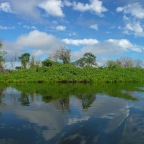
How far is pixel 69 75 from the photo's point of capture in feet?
199

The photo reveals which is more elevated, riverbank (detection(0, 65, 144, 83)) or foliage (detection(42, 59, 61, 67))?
foliage (detection(42, 59, 61, 67))

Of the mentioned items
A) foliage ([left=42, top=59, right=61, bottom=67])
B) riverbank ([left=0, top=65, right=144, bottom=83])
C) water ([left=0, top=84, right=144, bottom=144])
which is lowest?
water ([left=0, top=84, right=144, bottom=144])

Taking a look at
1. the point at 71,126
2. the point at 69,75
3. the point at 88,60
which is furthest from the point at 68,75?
the point at 71,126

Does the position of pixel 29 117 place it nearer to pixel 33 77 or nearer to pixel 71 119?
pixel 71 119

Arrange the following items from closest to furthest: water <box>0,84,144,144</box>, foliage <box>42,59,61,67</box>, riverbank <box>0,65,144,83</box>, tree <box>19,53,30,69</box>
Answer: water <box>0,84,144,144</box> < riverbank <box>0,65,144,83</box> < foliage <box>42,59,61,67</box> < tree <box>19,53,30,69</box>

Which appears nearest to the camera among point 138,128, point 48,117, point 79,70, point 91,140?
point 91,140

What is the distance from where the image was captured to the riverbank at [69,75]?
5956 centimetres

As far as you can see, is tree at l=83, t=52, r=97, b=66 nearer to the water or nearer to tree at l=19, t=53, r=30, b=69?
tree at l=19, t=53, r=30, b=69

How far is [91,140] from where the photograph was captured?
11.8 metres

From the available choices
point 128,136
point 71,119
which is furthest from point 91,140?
point 71,119

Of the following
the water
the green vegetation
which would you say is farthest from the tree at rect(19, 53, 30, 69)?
the water

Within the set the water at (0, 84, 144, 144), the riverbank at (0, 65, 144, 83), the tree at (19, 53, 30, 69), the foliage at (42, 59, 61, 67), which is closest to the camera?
the water at (0, 84, 144, 144)

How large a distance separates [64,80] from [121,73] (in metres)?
15.4

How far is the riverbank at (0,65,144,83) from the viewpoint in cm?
5956
